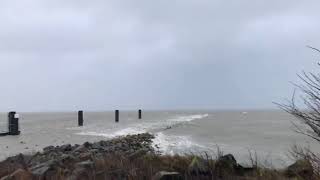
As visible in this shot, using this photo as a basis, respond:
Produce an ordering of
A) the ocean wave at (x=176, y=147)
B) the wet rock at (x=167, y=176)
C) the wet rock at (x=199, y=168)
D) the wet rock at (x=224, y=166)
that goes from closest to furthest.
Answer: the wet rock at (x=167, y=176)
the wet rock at (x=199, y=168)
the wet rock at (x=224, y=166)
the ocean wave at (x=176, y=147)

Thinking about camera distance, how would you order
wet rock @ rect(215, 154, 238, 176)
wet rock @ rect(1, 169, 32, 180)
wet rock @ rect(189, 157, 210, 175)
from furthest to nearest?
wet rock @ rect(1, 169, 32, 180) < wet rock @ rect(215, 154, 238, 176) < wet rock @ rect(189, 157, 210, 175)

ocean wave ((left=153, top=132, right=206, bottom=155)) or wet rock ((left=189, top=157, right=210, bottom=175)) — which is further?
ocean wave ((left=153, top=132, right=206, bottom=155))

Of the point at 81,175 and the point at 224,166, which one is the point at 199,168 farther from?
the point at 81,175

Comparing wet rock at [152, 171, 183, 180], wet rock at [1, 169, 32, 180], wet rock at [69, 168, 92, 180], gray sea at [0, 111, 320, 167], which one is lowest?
gray sea at [0, 111, 320, 167]

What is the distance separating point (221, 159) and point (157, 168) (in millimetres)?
1599

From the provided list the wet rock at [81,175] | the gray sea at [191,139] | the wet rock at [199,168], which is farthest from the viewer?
the gray sea at [191,139]

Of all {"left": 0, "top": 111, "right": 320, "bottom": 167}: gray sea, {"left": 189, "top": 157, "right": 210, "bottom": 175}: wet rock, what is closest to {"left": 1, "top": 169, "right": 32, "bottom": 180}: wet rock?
{"left": 189, "top": 157, "right": 210, "bottom": 175}: wet rock

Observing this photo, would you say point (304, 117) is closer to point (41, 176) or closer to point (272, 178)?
point (272, 178)

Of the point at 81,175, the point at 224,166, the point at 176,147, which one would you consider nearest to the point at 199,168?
the point at 224,166

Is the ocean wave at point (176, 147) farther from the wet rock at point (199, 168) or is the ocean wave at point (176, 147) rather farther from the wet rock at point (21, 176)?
the wet rock at point (199, 168)

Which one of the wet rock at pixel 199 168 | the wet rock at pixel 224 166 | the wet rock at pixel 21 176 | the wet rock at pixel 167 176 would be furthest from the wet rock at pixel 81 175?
the wet rock at pixel 224 166

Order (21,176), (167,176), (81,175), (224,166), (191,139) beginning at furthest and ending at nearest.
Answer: (191,139)
(224,166)
(21,176)
(81,175)
(167,176)

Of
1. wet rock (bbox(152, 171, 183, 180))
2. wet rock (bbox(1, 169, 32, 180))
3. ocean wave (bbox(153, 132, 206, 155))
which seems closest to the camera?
wet rock (bbox(152, 171, 183, 180))

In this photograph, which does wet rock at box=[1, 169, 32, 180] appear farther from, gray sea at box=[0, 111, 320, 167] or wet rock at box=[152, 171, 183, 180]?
Result: gray sea at box=[0, 111, 320, 167]
